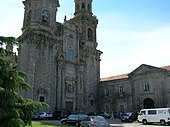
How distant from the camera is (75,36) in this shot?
49.8m

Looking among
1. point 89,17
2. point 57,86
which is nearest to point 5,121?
point 57,86

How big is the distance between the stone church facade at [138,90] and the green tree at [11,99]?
3512 cm

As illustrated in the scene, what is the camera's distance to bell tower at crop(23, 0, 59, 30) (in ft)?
142

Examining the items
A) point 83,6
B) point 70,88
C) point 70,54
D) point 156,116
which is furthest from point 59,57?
point 156,116

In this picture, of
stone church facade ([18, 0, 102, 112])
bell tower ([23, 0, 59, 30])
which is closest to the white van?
stone church facade ([18, 0, 102, 112])

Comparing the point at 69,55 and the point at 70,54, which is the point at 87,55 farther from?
the point at 69,55

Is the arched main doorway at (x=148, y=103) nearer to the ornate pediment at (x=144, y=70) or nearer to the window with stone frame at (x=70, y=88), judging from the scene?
the ornate pediment at (x=144, y=70)

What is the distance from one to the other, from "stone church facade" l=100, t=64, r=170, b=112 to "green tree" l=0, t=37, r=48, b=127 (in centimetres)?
3512

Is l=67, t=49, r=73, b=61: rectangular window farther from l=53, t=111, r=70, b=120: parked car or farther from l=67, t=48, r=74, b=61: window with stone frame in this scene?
l=53, t=111, r=70, b=120: parked car

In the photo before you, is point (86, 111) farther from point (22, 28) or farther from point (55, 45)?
point (22, 28)

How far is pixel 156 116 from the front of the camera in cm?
3008

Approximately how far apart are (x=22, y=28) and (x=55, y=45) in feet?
23.7

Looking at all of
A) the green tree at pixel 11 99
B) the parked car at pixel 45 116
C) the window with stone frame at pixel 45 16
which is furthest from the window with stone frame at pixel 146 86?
the green tree at pixel 11 99

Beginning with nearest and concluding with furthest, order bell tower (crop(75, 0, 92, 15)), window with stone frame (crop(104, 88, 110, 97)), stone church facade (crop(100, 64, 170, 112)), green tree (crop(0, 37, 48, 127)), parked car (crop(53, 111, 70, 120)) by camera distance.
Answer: green tree (crop(0, 37, 48, 127)) → parked car (crop(53, 111, 70, 120)) → stone church facade (crop(100, 64, 170, 112)) → window with stone frame (crop(104, 88, 110, 97)) → bell tower (crop(75, 0, 92, 15))
